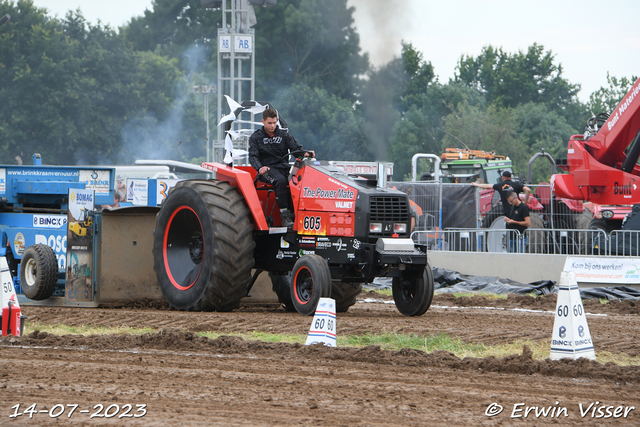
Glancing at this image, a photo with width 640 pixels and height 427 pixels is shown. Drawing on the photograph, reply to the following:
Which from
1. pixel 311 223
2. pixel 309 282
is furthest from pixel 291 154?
pixel 309 282

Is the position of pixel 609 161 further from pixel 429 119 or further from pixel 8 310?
pixel 429 119

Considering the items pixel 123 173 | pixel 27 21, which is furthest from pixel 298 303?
pixel 27 21

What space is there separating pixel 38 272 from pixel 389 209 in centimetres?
503

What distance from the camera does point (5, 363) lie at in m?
6.16

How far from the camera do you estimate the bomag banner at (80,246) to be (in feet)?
35.3

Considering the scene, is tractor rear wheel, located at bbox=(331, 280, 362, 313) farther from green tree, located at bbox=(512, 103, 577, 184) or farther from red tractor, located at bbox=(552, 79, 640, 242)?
green tree, located at bbox=(512, 103, 577, 184)

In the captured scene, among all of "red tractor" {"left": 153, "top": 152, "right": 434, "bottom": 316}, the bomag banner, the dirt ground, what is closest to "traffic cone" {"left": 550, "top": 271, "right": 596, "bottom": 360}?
the dirt ground

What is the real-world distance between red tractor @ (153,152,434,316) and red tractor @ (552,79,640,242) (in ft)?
24.2

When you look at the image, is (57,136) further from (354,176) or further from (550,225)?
(354,176)

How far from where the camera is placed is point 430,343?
290 inches

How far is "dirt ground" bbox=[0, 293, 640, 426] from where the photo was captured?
4.54 meters

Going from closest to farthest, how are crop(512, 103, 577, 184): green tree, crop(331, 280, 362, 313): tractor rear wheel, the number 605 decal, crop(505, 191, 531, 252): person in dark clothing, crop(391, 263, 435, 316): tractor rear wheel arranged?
crop(391, 263, 435, 316): tractor rear wheel < the number 605 decal < crop(331, 280, 362, 313): tractor rear wheel < crop(505, 191, 531, 252): person in dark clothing < crop(512, 103, 577, 184): green tree

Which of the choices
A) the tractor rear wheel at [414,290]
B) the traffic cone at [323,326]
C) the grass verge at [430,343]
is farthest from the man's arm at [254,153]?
the traffic cone at [323,326]

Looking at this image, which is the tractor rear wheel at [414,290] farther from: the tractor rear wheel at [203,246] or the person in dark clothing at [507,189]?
the person in dark clothing at [507,189]
